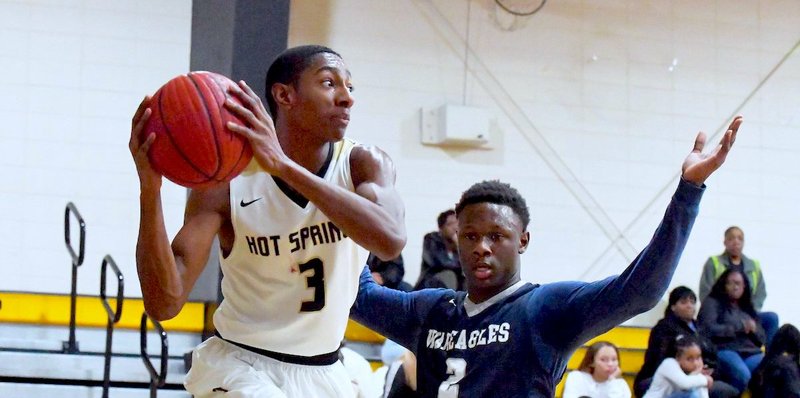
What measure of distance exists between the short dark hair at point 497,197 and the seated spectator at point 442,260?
5290 mm

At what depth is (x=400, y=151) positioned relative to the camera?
10.8m

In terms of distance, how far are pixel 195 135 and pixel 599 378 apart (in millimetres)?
6201

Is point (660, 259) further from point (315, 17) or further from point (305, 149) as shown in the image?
point (315, 17)

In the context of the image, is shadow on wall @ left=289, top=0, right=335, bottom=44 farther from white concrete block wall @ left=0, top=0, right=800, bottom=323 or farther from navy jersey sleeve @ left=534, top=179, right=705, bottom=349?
navy jersey sleeve @ left=534, top=179, right=705, bottom=349

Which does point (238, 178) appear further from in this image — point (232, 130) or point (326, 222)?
point (232, 130)

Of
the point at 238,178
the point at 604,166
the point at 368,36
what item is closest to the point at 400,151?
the point at 368,36

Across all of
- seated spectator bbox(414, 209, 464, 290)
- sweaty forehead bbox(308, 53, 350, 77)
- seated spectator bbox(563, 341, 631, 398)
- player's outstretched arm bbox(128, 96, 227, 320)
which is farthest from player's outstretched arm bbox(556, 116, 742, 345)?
seated spectator bbox(414, 209, 464, 290)

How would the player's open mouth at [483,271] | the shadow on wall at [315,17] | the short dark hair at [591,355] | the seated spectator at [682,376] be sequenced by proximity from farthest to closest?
the shadow on wall at [315,17] < the seated spectator at [682,376] < the short dark hair at [591,355] < the player's open mouth at [483,271]

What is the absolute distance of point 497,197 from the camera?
146 inches

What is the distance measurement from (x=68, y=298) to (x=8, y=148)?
4.71ft

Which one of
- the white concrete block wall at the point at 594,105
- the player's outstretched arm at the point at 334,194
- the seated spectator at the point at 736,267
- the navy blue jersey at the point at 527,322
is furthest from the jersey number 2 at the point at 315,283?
the seated spectator at the point at 736,267

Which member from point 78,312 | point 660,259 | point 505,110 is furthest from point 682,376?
point 660,259

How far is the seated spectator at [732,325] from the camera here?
9.84 meters

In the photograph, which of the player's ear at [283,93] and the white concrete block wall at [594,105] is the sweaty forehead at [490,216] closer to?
the player's ear at [283,93]
